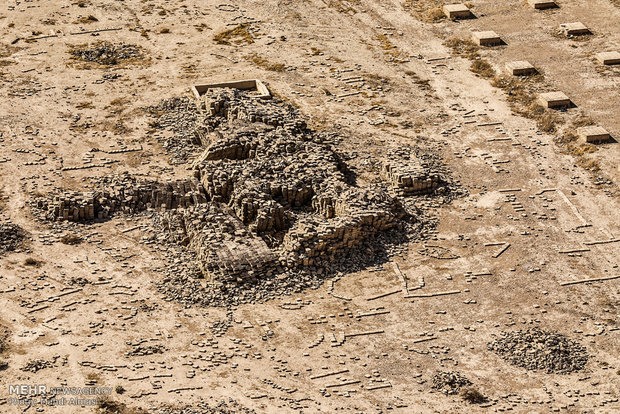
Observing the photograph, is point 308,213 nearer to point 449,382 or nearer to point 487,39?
point 449,382

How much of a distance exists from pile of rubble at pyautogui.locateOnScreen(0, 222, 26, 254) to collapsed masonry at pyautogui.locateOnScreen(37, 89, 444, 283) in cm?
216

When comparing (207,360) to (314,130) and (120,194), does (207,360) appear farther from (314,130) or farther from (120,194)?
(314,130)

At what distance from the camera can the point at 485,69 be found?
80.9 m

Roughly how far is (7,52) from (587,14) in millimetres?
39853

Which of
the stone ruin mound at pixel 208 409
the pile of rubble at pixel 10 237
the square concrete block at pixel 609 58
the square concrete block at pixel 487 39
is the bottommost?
the pile of rubble at pixel 10 237

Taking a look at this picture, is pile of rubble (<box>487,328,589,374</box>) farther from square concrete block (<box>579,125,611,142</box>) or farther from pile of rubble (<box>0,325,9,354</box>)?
pile of rubble (<box>0,325,9,354</box>)

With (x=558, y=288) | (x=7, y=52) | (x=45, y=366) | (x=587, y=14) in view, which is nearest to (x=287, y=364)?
(x=45, y=366)

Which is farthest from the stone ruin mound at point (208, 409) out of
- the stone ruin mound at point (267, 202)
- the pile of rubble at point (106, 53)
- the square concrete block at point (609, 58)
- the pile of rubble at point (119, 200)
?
the square concrete block at point (609, 58)

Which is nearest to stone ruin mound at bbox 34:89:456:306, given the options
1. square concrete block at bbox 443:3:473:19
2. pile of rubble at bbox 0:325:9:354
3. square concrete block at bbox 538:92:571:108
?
pile of rubble at bbox 0:325:9:354

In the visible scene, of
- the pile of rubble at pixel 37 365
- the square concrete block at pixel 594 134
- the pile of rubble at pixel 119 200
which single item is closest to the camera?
the pile of rubble at pixel 37 365

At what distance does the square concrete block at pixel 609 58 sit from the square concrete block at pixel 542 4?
869cm

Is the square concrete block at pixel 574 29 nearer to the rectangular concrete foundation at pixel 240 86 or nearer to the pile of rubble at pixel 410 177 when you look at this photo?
the rectangular concrete foundation at pixel 240 86

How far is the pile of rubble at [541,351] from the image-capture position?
178ft

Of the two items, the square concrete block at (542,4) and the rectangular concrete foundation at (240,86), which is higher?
the square concrete block at (542,4)
